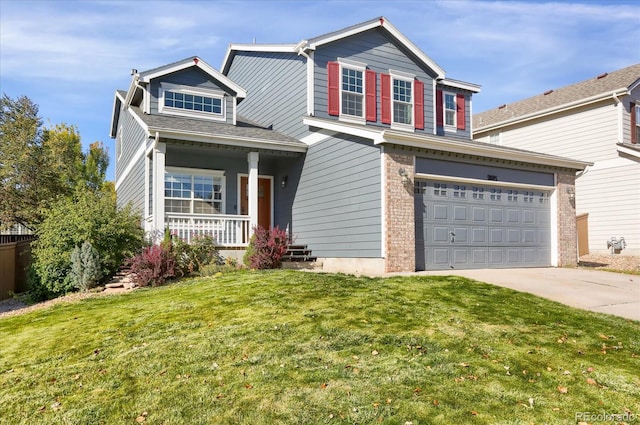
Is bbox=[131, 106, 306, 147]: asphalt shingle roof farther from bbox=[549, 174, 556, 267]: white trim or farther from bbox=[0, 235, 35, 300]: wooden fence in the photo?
bbox=[549, 174, 556, 267]: white trim

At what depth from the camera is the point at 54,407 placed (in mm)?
4207

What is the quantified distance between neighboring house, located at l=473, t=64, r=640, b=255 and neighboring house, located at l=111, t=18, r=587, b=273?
456 centimetres

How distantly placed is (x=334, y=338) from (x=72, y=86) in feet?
42.4

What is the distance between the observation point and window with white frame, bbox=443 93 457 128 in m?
17.7

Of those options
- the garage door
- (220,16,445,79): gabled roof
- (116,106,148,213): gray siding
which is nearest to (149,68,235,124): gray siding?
(116,106,148,213): gray siding

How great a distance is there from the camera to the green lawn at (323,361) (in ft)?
13.0

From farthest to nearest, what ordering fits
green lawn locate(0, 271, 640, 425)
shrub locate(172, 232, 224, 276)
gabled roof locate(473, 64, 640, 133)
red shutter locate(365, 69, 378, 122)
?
gabled roof locate(473, 64, 640, 133), red shutter locate(365, 69, 378, 122), shrub locate(172, 232, 224, 276), green lawn locate(0, 271, 640, 425)

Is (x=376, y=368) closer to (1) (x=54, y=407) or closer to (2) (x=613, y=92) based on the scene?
(1) (x=54, y=407)

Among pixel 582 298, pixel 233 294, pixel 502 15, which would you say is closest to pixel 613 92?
pixel 502 15

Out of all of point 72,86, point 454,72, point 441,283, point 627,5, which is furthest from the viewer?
point 454,72

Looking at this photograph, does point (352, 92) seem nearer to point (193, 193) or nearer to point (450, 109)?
point (450, 109)

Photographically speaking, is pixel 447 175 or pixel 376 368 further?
pixel 447 175

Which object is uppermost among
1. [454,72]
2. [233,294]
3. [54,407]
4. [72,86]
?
[454,72]

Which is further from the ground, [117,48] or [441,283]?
[117,48]
